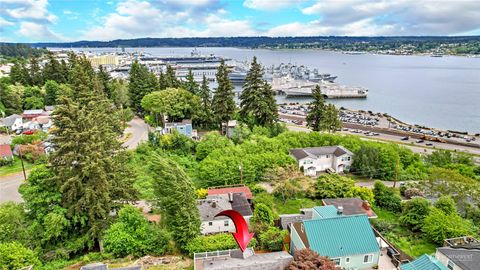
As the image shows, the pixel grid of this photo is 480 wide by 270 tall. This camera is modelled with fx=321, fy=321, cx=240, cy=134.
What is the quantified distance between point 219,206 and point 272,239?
16.5ft

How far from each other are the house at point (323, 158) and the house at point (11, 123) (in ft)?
120

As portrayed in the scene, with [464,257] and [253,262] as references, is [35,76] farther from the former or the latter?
[464,257]

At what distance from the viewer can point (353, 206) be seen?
2381cm

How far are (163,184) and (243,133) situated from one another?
1920 cm

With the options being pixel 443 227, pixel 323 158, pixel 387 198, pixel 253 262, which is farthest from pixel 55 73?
pixel 443 227

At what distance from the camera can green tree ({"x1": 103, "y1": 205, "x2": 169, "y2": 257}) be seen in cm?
1873

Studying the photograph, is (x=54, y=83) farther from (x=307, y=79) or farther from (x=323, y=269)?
(x=307, y=79)

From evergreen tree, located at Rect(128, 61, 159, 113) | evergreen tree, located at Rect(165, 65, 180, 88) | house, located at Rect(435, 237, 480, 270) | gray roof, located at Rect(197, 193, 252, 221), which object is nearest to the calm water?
evergreen tree, located at Rect(165, 65, 180, 88)

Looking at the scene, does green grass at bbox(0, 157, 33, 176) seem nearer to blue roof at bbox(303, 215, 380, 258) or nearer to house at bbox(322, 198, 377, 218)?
blue roof at bbox(303, 215, 380, 258)

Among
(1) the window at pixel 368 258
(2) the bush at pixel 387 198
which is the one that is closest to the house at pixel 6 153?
(1) the window at pixel 368 258

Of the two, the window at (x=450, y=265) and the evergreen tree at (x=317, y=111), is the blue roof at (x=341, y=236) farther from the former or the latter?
the evergreen tree at (x=317, y=111)

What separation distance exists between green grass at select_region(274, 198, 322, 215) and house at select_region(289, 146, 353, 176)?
6018mm

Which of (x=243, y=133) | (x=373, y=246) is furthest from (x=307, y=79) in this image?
(x=373, y=246)

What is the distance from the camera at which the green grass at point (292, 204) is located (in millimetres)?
26234
